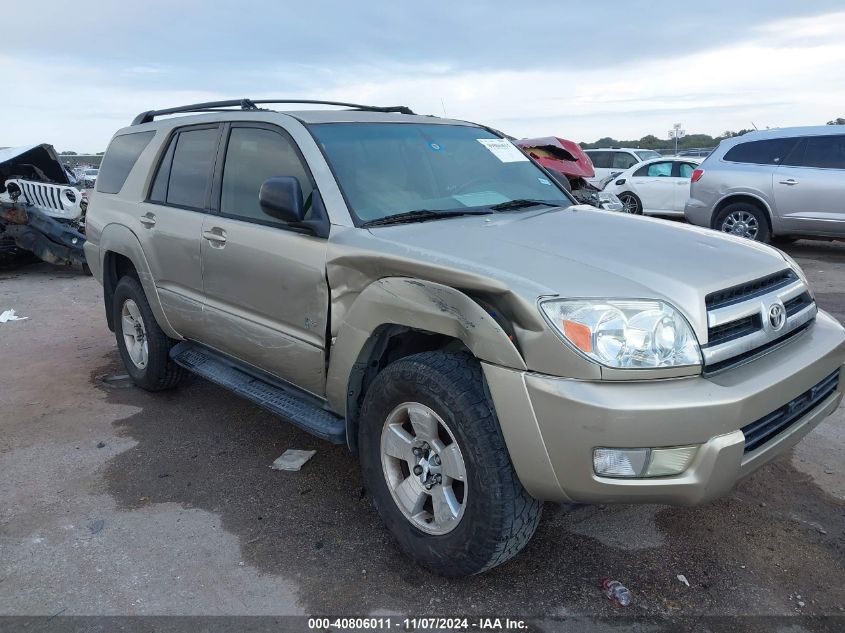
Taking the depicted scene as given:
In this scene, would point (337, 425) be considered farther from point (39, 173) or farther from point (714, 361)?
point (39, 173)

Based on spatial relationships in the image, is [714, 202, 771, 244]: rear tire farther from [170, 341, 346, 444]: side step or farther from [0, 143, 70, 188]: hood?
[0, 143, 70, 188]: hood

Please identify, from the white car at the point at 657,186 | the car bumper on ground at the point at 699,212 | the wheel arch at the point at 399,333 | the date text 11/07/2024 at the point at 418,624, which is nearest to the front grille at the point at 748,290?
the wheel arch at the point at 399,333

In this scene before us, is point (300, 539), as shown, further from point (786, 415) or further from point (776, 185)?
point (776, 185)

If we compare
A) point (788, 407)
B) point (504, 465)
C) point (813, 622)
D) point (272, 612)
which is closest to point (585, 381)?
point (504, 465)

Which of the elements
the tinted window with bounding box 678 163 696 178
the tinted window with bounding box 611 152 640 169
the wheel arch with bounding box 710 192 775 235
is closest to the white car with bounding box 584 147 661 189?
the tinted window with bounding box 611 152 640 169

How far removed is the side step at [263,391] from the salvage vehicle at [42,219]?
608 centimetres

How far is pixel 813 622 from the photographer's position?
2523 mm

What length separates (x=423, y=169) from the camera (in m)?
3.63

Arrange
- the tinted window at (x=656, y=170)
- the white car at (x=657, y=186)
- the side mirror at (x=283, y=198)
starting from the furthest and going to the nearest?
1. the tinted window at (x=656, y=170)
2. the white car at (x=657, y=186)
3. the side mirror at (x=283, y=198)

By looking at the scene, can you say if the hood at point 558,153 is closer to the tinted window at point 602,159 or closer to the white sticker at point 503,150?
the white sticker at point 503,150

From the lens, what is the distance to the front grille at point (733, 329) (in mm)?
2482

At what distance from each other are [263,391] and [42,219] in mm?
7521

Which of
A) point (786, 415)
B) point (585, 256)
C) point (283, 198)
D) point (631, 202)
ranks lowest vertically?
point (631, 202)

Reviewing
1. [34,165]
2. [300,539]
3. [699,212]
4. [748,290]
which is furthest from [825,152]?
[34,165]
